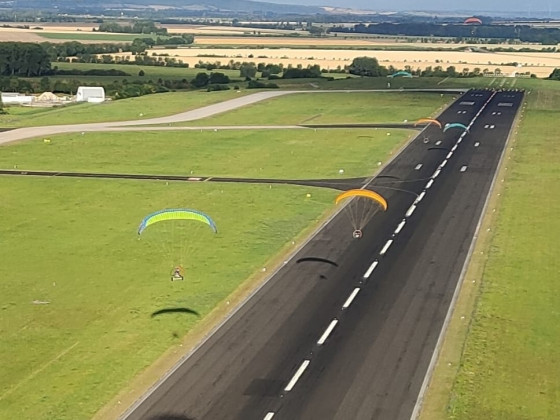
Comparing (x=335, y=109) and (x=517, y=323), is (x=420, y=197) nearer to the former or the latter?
(x=517, y=323)

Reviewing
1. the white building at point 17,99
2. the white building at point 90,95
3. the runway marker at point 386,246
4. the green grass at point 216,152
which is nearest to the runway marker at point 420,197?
the green grass at point 216,152

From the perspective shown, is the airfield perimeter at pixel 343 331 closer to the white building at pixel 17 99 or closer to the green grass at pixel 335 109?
the green grass at pixel 335 109

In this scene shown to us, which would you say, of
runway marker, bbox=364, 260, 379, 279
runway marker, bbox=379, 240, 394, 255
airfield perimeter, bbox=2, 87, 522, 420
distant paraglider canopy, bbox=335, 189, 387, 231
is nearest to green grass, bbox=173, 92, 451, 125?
distant paraglider canopy, bbox=335, 189, 387, 231

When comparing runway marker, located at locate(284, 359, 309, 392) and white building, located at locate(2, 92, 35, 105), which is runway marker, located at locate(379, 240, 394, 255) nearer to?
runway marker, located at locate(284, 359, 309, 392)

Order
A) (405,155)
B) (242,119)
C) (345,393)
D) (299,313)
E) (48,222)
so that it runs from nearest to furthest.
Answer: (345,393) < (299,313) < (48,222) < (405,155) < (242,119)

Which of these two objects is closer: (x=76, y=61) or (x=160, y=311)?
(x=160, y=311)

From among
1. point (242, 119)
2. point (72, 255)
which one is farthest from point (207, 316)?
point (242, 119)

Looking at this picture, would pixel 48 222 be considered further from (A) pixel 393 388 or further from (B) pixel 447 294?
(A) pixel 393 388
